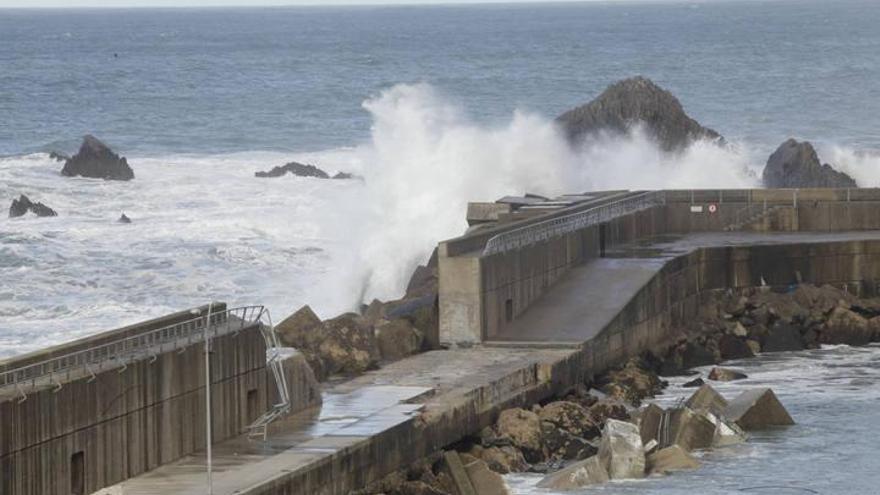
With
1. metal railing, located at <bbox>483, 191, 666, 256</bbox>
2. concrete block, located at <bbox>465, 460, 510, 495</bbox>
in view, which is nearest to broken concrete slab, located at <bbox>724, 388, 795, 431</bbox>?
concrete block, located at <bbox>465, 460, 510, 495</bbox>

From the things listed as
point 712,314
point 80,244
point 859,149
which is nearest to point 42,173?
point 80,244

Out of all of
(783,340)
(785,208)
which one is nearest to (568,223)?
(783,340)

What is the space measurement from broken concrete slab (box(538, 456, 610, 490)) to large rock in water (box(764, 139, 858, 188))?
22306mm

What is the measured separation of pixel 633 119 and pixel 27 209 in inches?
565

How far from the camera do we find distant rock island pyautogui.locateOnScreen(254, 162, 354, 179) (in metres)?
63.3

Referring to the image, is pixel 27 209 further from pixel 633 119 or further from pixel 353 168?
pixel 353 168

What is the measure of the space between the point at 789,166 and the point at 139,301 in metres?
13.9

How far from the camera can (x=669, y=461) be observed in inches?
970

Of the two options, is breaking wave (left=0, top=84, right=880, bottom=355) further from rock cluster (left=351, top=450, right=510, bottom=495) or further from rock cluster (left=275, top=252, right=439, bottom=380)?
rock cluster (left=351, top=450, right=510, bottom=495)

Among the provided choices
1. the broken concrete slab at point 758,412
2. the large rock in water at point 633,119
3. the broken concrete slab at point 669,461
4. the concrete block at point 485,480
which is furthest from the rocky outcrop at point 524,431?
the large rock in water at point 633,119

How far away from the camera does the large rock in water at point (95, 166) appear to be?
6191 centimetres

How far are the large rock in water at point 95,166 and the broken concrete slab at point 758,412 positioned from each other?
37.1 meters

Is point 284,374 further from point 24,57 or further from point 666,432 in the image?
point 24,57

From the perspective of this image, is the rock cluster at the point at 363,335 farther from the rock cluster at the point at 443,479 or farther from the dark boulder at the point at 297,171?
the dark boulder at the point at 297,171
